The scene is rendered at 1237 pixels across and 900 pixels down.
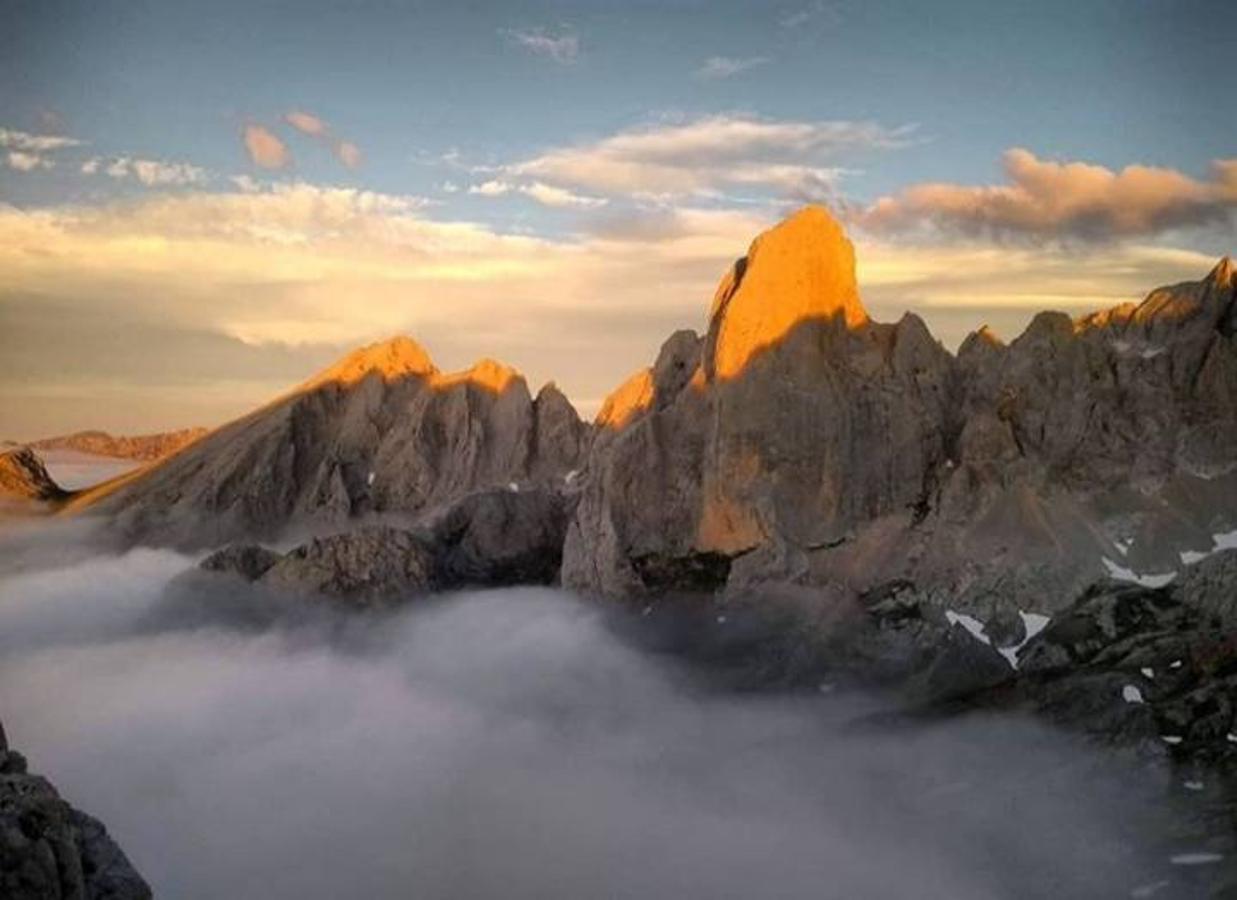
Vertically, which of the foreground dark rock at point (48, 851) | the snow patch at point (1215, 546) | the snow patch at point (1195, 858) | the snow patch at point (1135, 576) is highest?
the foreground dark rock at point (48, 851)

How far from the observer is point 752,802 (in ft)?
391

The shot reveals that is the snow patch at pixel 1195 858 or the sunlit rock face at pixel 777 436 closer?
the snow patch at pixel 1195 858

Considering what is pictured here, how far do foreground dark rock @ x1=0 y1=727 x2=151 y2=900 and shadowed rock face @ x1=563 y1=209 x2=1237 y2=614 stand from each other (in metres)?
122

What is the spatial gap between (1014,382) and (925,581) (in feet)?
118

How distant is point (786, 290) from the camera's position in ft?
539

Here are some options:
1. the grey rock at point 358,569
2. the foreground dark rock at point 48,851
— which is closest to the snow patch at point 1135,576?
the grey rock at point 358,569

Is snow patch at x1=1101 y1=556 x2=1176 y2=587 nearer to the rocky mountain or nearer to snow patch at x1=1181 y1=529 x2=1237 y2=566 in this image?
the rocky mountain

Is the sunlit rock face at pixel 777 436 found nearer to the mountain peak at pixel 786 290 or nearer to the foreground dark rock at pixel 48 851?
the mountain peak at pixel 786 290

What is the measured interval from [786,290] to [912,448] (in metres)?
30.2

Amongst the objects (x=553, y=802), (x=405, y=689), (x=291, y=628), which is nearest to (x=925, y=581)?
(x=553, y=802)

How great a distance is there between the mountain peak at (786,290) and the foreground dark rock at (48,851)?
13252 centimetres

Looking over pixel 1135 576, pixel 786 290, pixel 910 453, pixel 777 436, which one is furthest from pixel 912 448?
pixel 1135 576

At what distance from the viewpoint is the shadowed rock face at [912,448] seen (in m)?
146

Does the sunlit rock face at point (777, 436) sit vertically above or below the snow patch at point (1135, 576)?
above
